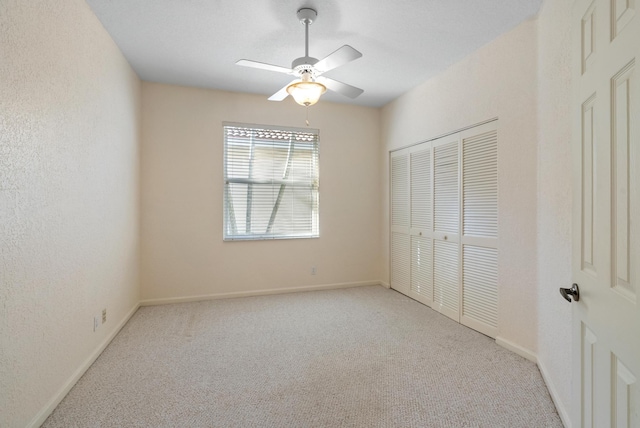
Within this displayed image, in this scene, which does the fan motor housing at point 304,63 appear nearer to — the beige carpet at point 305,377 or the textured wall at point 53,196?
the textured wall at point 53,196

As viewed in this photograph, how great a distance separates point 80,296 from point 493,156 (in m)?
3.51

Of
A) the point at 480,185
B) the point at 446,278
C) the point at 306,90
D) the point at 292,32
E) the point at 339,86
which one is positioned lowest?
the point at 446,278

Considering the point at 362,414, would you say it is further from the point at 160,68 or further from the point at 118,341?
the point at 160,68

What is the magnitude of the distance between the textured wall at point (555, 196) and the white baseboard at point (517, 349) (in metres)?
0.10

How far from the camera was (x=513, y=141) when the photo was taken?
256 cm

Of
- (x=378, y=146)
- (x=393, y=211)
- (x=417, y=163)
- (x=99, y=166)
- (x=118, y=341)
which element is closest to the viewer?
(x=99, y=166)

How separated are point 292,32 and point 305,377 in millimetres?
2763

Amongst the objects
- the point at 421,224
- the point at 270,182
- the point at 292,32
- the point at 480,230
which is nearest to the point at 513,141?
the point at 480,230

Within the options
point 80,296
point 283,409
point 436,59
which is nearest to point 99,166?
point 80,296

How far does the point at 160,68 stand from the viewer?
3.35 meters

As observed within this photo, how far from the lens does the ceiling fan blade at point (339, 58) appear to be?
7.06 feet

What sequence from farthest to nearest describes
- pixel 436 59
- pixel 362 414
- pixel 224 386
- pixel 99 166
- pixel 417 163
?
pixel 417 163 < pixel 436 59 < pixel 99 166 < pixel 224 386 < pixel 362 414

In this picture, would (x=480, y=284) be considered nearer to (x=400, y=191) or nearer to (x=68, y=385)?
(x=400, y=191)

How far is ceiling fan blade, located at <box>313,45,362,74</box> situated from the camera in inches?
84.7
